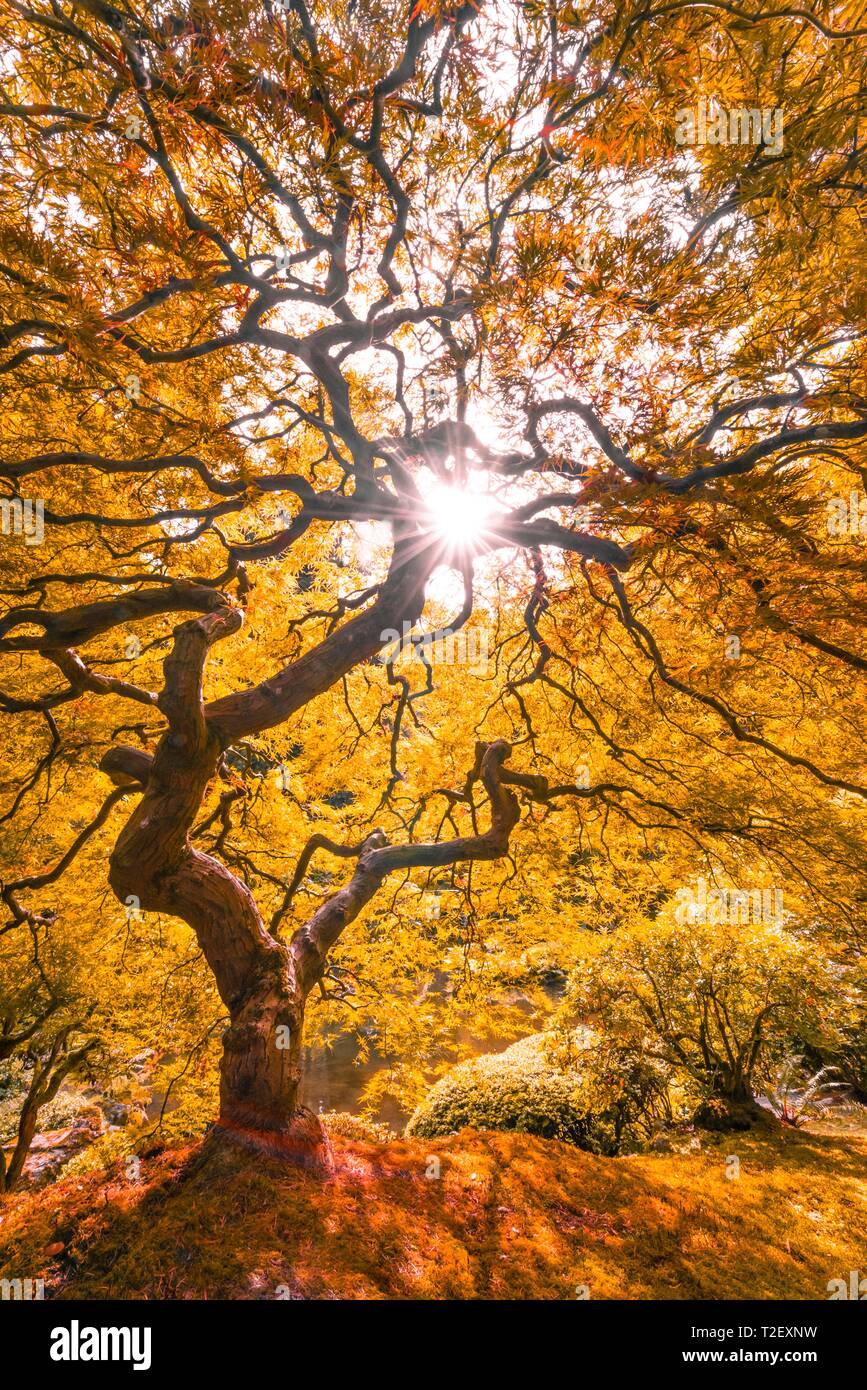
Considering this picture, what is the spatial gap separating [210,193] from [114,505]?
2.89 metres

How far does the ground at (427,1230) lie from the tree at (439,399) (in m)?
0.45

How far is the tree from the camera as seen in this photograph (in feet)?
5.94

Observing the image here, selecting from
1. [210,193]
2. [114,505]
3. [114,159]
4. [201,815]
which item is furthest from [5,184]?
[201,815]

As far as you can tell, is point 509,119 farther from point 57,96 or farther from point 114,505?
point 114,505

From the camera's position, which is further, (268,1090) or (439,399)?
(439,399)
